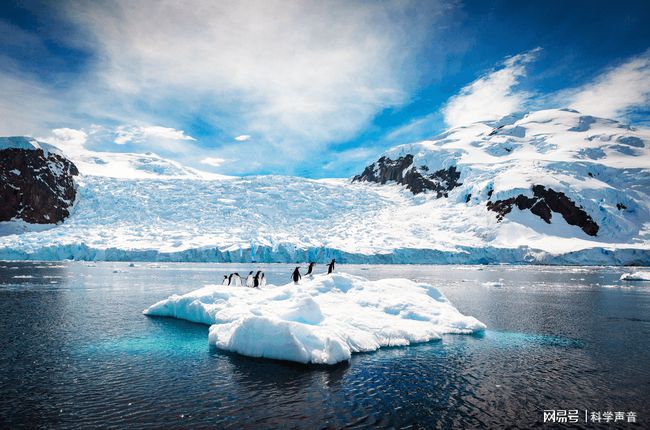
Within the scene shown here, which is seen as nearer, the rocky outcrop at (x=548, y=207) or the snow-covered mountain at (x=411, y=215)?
the snow-covered mountain at (x=411, y=215)

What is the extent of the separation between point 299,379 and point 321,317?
180 inches

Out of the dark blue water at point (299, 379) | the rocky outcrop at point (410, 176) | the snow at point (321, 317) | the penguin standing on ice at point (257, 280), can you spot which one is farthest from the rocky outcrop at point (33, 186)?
the rocky outcrop at point (410, 176)

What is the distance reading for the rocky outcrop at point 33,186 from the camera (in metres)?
99.5

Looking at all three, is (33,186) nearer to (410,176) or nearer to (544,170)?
(410,176)

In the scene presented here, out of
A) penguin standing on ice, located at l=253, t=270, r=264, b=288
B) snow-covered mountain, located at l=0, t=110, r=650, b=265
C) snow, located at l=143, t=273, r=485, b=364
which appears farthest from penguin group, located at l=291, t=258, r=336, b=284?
snow-covered mountain, located at l=0, t=110, r=650, b=265

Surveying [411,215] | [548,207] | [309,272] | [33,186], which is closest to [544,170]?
[548,207]

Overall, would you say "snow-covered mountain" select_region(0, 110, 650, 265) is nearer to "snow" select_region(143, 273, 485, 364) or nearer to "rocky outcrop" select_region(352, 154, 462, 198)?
"rocky outcrop" select_region(352, 154, 462, 198)

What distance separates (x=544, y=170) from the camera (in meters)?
113

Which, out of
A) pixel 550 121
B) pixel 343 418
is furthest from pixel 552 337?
pixel 550 121

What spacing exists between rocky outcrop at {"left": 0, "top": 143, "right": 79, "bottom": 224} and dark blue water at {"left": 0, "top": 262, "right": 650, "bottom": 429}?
93.1 m

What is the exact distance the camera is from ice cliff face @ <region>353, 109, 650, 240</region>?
Result: 101 metres

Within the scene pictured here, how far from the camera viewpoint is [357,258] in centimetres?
8081

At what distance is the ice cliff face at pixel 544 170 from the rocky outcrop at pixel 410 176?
1.13 ft

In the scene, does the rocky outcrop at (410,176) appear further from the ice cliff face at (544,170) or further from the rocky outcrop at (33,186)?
the rocky outcrop at (33,186)
